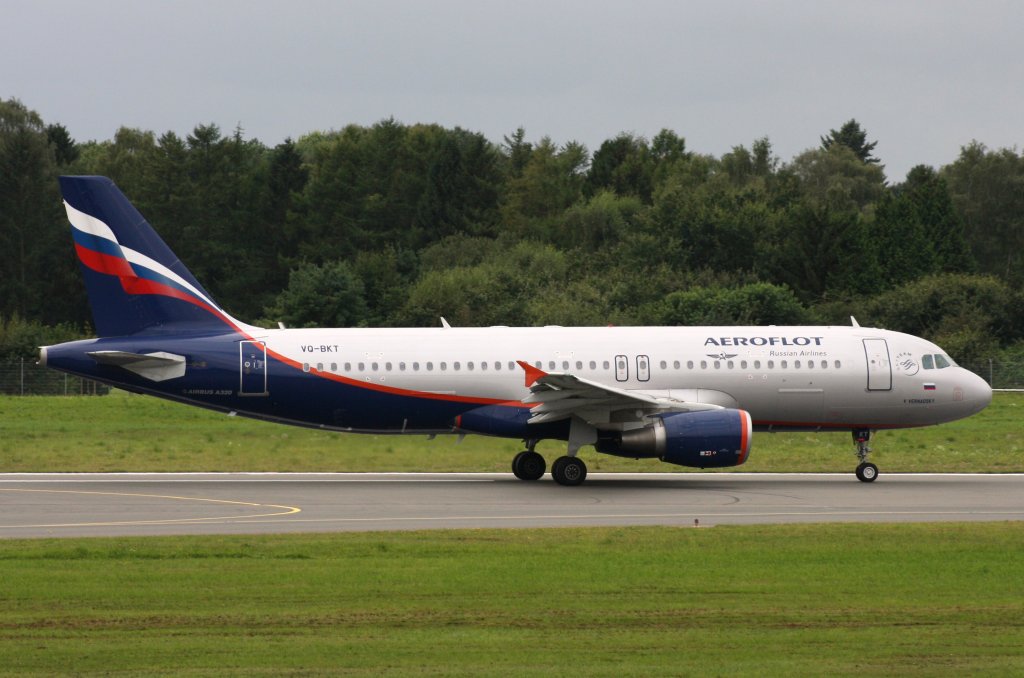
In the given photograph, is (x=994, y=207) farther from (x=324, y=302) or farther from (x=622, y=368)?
(x=622, y=368)

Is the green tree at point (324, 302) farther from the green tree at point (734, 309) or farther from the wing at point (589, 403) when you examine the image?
the wing at point (589, 403)

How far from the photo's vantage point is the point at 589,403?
31031 millimetres

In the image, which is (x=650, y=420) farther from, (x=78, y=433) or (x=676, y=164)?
(x=676, y=164)

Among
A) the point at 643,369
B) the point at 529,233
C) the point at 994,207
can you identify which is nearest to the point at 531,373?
the point at 643,369

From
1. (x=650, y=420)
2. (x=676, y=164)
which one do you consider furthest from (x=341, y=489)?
(x=676, y=164)

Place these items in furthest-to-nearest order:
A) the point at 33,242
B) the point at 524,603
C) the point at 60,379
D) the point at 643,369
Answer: the point at 33,242 → the point at 60,379 → the point at 643,369 → the point at 524,603

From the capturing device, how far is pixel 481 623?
15219mm

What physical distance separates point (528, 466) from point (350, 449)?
5109 mm

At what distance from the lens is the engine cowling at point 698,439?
3011 centimetres

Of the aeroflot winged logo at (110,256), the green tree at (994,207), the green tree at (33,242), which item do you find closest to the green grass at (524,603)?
the aeroflot winged logo at (110,256)

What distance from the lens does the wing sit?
30.4 m

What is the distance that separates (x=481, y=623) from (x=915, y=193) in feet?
306

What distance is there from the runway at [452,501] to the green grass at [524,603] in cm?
230

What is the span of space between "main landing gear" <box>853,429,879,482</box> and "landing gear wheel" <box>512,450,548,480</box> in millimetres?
7013
